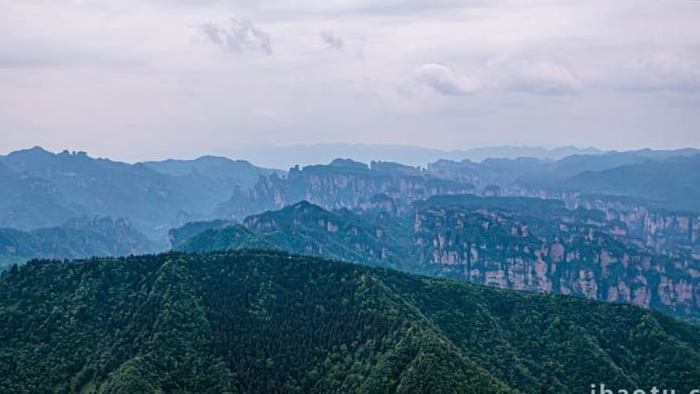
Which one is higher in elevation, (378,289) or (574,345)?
(378,289)

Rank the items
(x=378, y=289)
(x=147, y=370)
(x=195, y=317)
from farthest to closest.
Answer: (x=378, y=289)
(x=195, y=317)
(x=147, y=370)

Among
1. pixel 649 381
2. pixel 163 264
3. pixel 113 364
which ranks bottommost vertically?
pixel 649 381

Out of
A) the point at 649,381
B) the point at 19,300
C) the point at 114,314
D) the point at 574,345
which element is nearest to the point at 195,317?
the point at 114,314

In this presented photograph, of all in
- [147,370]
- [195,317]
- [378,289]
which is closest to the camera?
[147,370]

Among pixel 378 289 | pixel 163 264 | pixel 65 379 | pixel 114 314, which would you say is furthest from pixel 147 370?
pixel 378 289

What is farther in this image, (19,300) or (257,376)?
(19,300)

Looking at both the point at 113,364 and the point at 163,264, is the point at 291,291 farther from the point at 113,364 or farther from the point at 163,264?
the point at 113,364

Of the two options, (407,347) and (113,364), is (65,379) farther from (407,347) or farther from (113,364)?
(407,347)
